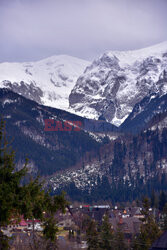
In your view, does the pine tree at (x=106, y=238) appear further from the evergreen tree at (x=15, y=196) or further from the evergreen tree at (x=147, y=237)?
the evergreen tree at (x=15, y=196)

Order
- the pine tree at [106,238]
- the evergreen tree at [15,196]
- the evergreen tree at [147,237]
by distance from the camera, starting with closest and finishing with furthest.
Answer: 1. the evergreen tree at [15,196]
2. the evergreen tree at [147,237]
3. the pine tree at [106,238]

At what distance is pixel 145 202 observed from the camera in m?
111

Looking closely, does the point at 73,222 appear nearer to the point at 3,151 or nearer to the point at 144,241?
the point at 144,241

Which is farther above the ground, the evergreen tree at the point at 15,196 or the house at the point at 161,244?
the evergreen tree at the point at 15,196

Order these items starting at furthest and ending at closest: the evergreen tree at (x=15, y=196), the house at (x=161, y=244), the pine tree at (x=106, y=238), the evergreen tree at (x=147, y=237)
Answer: the pine tree at (x=106, y=238)
the evergreen tree at (x=147, y=237)
the house at (x=161, y=244)
the evergreen tree at (x=15, y=196)

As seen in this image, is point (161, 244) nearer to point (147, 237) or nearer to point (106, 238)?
point (147, 237)

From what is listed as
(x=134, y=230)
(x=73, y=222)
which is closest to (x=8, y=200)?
(x=134, y=230)

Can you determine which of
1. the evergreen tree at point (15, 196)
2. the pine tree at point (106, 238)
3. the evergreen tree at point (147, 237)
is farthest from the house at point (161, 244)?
the pine tree at point (106, 238)

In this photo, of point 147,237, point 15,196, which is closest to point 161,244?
point 147,237

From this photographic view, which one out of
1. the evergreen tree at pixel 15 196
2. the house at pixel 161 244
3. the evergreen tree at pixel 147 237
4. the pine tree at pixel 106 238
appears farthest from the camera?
the pine tree at pixel 106 238

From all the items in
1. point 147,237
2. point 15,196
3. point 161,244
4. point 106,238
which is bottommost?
point 161,244

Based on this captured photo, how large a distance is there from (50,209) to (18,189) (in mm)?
4494

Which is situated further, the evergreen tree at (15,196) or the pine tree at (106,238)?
the pine tree at (106,238)

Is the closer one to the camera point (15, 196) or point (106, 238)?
point (15, 196)
